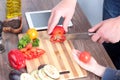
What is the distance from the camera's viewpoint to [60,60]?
110cm

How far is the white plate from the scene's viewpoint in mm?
1251

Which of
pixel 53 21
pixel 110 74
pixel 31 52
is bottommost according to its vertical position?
pixel 110 74

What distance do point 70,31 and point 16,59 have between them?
0.98ft

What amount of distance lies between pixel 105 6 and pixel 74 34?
0.45 m

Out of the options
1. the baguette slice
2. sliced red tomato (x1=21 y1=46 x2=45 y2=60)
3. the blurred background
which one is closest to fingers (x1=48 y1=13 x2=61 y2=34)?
sliced red tomato (x1=21 y1=46 x2=45 y2=60)

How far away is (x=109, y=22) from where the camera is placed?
1184mm

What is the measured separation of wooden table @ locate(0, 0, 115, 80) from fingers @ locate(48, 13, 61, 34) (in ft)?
0.26

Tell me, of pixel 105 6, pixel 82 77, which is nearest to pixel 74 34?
pixel 82 77

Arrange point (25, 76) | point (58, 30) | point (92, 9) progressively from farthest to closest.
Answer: point (92, 9) → point (58, 30) → point (25, 76)

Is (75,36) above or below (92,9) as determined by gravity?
below

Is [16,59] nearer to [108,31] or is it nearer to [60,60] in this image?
[60,60]

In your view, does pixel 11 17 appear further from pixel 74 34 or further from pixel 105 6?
pixel 105 6

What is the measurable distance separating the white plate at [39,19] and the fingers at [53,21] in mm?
38

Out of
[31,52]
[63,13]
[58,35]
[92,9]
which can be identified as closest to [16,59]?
[31,52]
